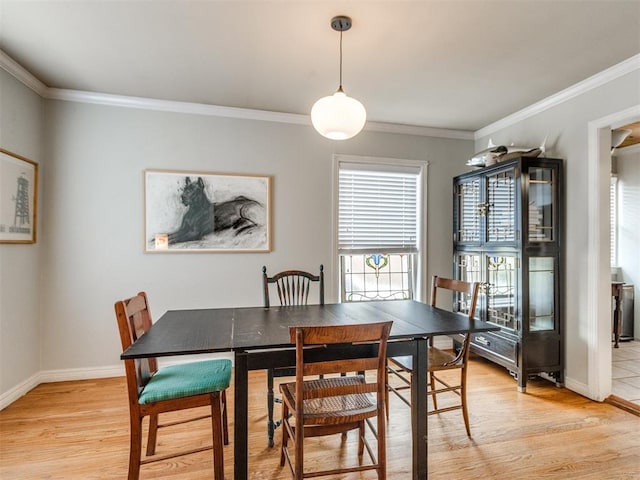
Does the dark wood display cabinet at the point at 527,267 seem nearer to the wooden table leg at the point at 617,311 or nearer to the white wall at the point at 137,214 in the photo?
the white wall at the point at 137,214

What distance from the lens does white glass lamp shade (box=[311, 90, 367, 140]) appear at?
191 centimetres

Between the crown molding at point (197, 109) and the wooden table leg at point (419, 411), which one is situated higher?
the crown molding at point (197, 109)

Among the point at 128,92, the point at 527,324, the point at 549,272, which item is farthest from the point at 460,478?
the point at 128,92

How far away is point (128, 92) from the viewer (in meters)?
3.11

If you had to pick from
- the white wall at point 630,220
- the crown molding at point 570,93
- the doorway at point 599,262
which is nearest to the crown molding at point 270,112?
the crown molding at point 570,93

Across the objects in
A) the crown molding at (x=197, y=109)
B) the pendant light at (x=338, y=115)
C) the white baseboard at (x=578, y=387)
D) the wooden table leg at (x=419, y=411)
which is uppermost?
the crown molding at (x=197, y=109)

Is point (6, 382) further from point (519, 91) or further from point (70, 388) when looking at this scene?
point (519, 91)

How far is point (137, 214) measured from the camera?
327 cm

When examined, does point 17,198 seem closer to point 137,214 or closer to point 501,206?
point 137,214

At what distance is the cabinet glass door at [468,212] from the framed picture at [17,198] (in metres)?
3.99

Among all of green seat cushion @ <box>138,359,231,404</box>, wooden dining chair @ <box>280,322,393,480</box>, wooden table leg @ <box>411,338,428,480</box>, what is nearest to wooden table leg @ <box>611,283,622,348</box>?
wooden table leg @ <box>411,338,428,480</box>

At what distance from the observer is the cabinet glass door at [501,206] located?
10.2ft

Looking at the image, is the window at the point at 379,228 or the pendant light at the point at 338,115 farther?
the window at the point at 379,228

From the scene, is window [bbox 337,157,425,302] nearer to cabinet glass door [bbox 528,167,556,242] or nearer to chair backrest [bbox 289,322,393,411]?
cabinet glass door [bbox 528,167,556,242]
